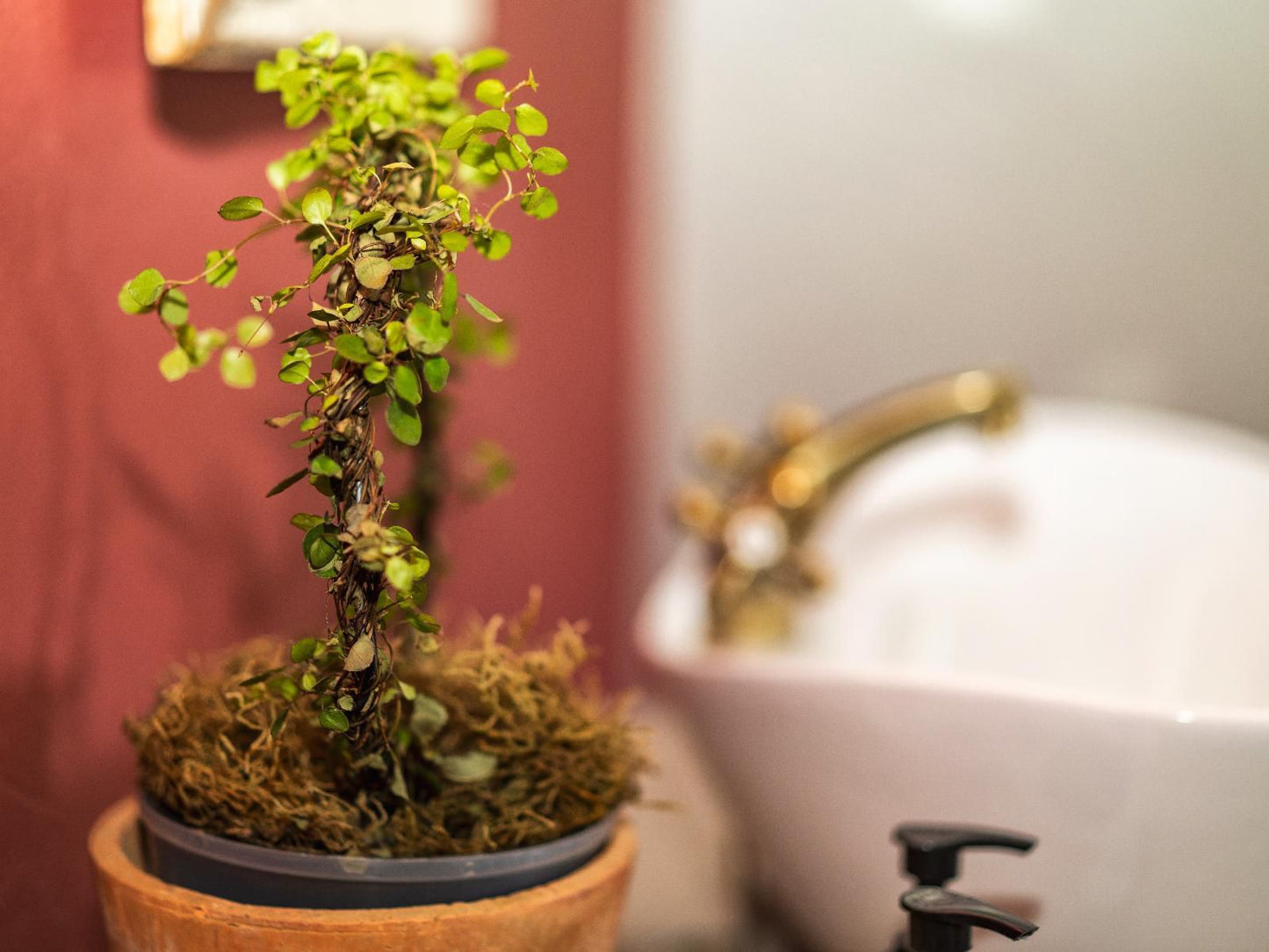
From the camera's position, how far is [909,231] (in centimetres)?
130

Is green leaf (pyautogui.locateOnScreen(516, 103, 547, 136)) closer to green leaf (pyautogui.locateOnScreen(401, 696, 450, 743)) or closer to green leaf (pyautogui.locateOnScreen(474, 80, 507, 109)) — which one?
green leaf (pyautogui.locateOnScreen(474, 80, 507, 109))

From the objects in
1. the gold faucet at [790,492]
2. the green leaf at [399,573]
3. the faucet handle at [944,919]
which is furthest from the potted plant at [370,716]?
the gold faucet at [790,492]

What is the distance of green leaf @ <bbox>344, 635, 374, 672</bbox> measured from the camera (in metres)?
0.45

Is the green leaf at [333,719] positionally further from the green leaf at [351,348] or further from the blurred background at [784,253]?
the blurred background at [784,253]

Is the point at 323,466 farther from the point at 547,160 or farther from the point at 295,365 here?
the point at 547,160

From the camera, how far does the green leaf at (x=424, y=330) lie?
43cm

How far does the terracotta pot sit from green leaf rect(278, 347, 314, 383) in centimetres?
21

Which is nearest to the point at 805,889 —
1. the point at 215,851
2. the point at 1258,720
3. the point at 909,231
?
the point at 1258,720

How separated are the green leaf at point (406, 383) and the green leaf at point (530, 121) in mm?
109

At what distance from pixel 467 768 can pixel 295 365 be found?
194 millimetres

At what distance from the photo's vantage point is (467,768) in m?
0.51

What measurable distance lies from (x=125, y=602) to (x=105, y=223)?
20cm

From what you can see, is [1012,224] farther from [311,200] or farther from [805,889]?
[311,200]

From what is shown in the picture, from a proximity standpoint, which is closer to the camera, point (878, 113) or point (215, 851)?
point (215, 851)
